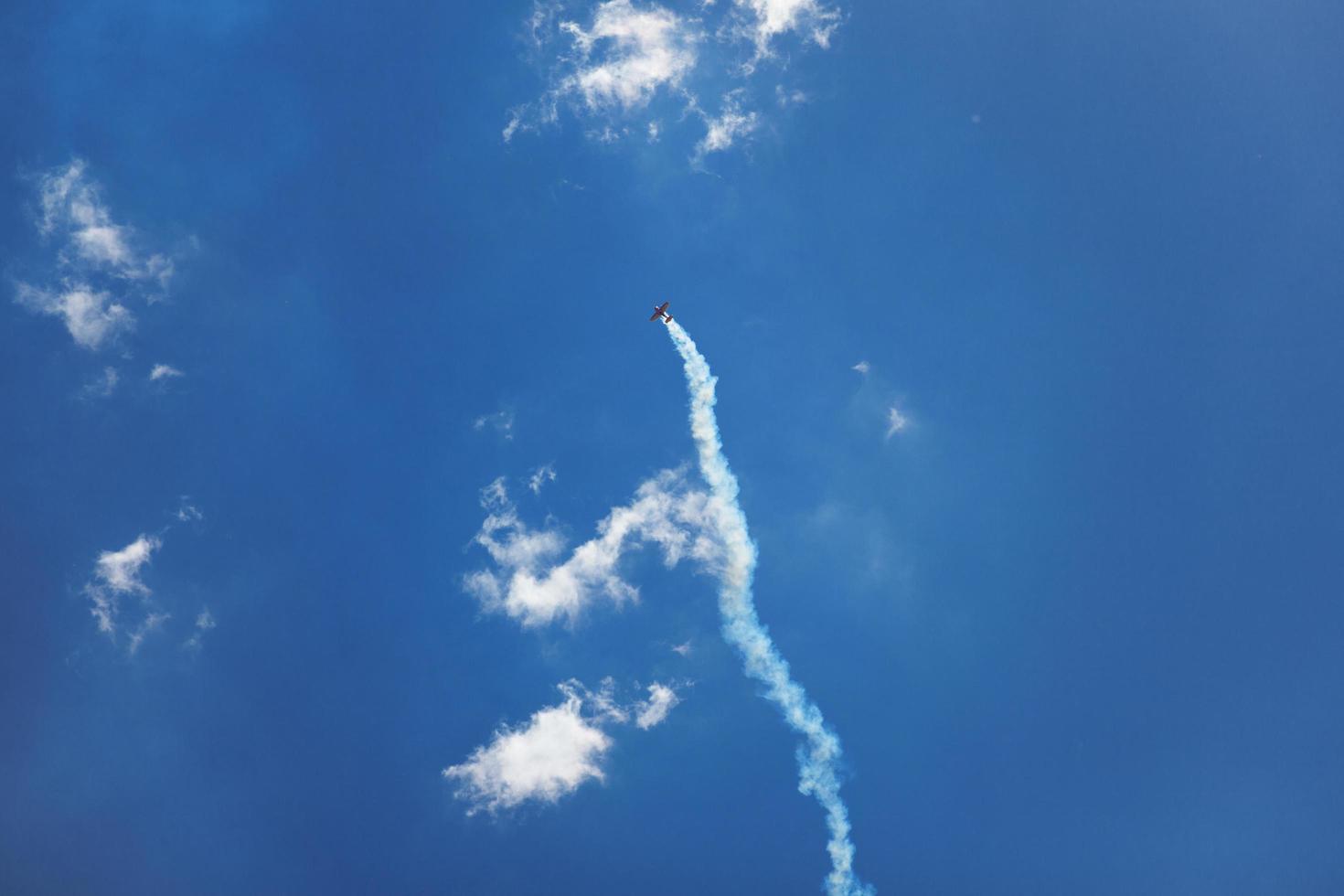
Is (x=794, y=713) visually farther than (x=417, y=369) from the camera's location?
No

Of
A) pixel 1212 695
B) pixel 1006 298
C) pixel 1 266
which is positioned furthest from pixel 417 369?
pixel 1212 695

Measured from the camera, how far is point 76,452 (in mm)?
152125

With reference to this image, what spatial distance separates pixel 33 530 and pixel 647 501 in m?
85.8

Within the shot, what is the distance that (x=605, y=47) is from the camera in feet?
501

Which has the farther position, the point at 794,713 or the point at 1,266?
the point at 1,266

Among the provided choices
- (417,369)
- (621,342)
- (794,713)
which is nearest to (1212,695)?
(794,713)

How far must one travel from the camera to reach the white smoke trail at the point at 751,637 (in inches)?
5541

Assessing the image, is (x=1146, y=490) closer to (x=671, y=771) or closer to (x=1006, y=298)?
(x=1006, y=298)

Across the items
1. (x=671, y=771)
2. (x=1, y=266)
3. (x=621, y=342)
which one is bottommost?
(x=671, y=771)

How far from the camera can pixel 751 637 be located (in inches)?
5659

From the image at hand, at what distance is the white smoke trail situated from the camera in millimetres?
140750

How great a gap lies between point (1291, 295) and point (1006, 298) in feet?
129

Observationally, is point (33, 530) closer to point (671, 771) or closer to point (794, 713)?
point (671, 771)

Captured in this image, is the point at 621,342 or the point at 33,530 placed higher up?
the point at 621,342
